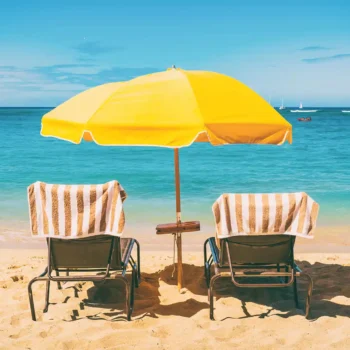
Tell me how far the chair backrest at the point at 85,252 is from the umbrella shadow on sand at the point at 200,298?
0.49m

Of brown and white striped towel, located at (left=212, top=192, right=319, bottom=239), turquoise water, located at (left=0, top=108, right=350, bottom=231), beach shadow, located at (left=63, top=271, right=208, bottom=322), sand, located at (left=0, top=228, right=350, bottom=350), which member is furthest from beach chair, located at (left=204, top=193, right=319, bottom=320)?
turquoise water, located at (left=0, top=108, right=350, bottom=231)

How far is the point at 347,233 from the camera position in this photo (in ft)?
28.8

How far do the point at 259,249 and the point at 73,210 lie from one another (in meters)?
1.59

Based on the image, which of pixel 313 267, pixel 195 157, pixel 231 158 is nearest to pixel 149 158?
pixel 195 157

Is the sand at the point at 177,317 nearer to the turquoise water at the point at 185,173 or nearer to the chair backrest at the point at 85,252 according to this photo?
the chair backrest at the point at 85,252

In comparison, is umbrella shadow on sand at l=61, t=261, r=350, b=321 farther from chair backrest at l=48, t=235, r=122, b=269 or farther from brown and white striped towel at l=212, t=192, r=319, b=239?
brown and white striped towel at l=212, t=192, r=319, b=239

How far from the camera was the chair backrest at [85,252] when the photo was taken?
12.9ft

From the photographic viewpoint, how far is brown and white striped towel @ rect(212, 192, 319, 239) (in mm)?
3846

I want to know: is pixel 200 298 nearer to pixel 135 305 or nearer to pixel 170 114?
pixel 135 305

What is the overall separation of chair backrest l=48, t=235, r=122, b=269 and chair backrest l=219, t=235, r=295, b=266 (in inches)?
36.4

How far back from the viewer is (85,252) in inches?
156

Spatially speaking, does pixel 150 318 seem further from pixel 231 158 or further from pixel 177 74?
pixel 231 158

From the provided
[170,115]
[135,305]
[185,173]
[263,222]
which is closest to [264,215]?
[263,222]

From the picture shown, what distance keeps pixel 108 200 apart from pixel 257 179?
1413 cm
